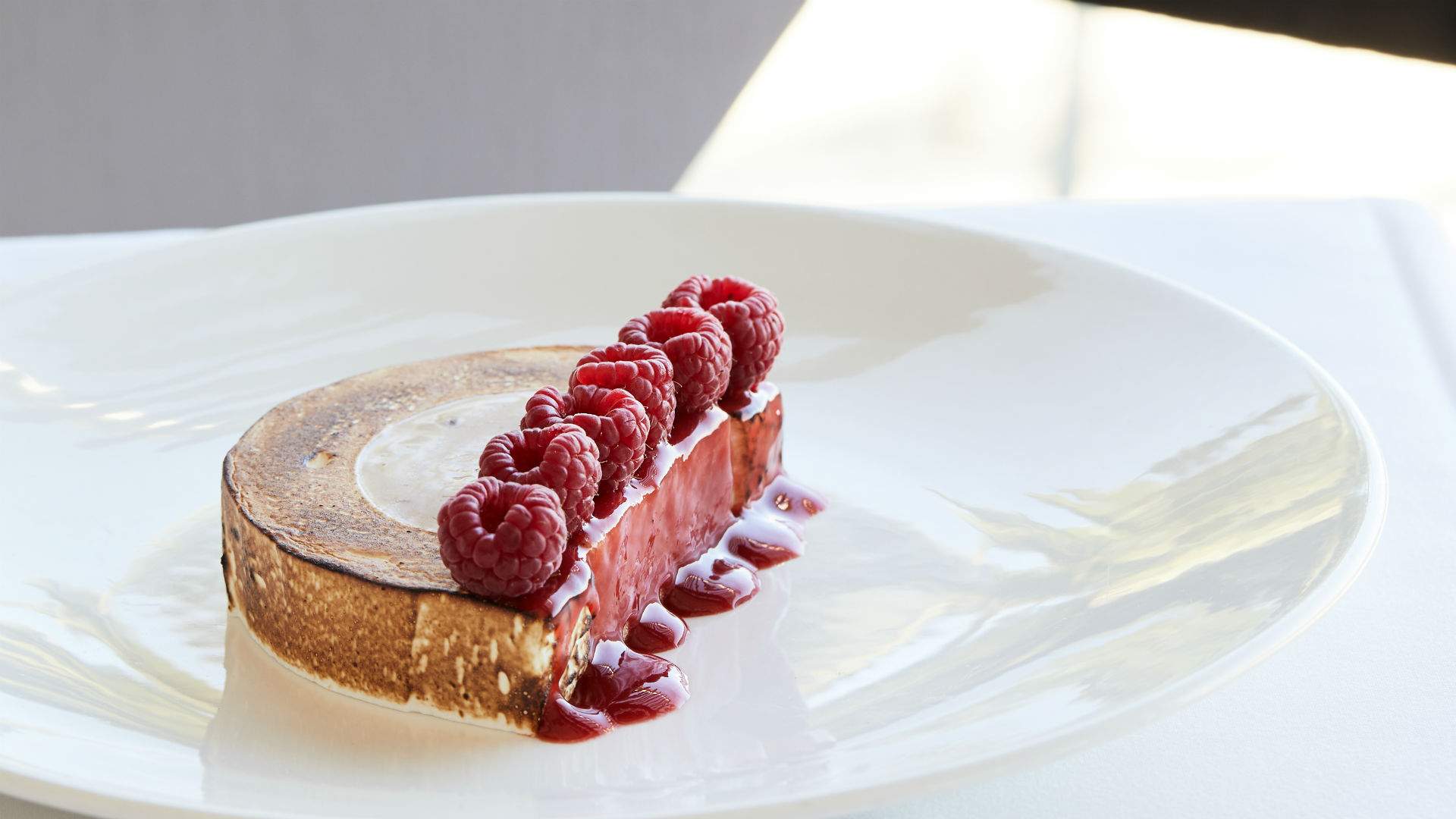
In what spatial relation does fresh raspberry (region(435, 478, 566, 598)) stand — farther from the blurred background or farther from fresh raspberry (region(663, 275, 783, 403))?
the blurred background

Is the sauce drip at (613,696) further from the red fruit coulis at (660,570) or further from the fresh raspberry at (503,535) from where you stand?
the fresh raspberry at (503,535)

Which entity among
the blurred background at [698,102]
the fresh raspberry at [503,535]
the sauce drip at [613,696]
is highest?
the fresh raspberry at [503,535]

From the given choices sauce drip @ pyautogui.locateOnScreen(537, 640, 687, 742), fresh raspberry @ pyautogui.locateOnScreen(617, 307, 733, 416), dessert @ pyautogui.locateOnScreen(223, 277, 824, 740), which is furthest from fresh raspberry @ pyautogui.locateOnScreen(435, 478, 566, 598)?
fresh raspberry @ pyautogui.locateOnScreen(617, 307, 733, 416)

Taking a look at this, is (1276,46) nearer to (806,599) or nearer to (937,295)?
(937,295)

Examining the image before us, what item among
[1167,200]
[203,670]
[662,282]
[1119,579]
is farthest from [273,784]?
[1167,200]

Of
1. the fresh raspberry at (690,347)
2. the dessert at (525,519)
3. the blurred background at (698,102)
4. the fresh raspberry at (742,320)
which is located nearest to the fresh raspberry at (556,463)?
the dessert at (525,519)

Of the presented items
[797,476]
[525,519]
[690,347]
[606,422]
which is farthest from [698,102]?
[525,519]

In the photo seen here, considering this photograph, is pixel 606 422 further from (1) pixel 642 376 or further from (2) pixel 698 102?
(2) pixel 698 102
